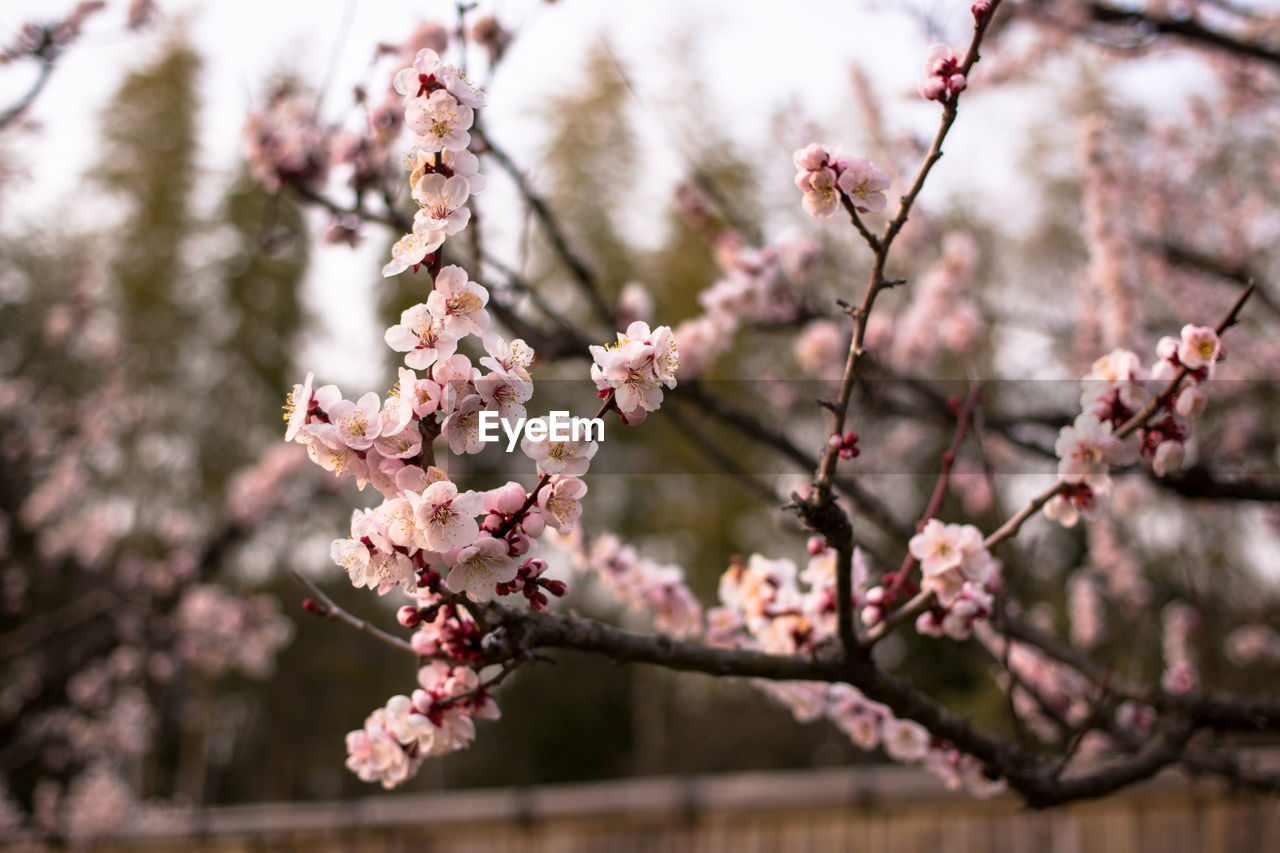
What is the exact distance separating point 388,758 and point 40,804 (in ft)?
17.8

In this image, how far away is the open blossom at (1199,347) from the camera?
46.0 inches

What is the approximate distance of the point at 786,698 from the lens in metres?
1.69

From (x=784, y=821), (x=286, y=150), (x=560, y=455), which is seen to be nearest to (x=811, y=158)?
(x=560, y=455)

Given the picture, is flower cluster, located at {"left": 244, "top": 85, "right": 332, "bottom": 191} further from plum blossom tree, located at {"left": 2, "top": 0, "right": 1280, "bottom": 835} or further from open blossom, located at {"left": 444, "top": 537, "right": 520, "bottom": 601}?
open blossom, located at {"left": 444, "top": 537, "right": 520, "bottom": 601}

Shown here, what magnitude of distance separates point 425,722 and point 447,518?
1.22 feet

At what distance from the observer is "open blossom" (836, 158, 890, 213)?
115 cm

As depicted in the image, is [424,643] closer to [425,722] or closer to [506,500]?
[425,722]

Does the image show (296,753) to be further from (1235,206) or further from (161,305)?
(1235,206)

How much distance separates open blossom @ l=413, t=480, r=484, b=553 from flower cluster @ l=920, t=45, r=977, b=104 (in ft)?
2.34

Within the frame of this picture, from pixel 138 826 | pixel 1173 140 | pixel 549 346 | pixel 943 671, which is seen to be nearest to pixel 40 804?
pixel 138 826

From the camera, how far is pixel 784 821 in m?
3.55

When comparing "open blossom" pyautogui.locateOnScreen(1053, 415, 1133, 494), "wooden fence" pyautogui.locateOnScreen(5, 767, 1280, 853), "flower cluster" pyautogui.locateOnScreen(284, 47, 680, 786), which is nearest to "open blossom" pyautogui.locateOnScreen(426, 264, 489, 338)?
"flower cluster" pyautogui.locateOnScreen(284, 47, 680, 786)

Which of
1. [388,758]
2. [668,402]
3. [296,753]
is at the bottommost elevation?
[296,753]

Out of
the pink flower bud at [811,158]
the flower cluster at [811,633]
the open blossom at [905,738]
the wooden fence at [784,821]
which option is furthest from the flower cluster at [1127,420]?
the wooden fence at [784,821]
